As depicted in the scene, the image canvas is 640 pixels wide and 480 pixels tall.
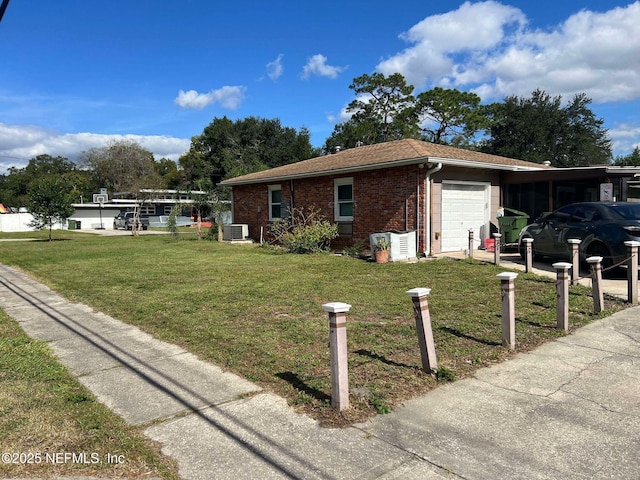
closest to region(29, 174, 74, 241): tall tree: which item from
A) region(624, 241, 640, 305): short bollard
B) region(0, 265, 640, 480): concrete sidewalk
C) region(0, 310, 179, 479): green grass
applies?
region(0, 265, 640, 480): concrete sidewalk

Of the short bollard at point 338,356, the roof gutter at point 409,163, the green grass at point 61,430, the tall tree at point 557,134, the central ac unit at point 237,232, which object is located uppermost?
the tall tree at point 557,134

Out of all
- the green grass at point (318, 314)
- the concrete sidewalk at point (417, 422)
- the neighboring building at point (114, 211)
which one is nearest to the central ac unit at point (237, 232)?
the green grass at point (318, 314)

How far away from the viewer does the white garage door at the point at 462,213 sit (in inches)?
544

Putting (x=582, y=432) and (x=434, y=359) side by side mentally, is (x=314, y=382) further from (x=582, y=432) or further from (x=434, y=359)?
(x=582, y=432)

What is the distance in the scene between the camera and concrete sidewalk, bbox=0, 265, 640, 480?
2.97 m

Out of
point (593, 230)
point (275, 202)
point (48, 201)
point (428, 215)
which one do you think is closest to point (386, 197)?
point (428, 215)

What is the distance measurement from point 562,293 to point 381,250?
23.4 ft

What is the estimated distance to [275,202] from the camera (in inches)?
771

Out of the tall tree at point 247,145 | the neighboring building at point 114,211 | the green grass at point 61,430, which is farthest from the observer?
the tall tree at point 247,145

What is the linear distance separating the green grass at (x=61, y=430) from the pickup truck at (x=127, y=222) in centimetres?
3793

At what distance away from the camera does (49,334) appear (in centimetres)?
629

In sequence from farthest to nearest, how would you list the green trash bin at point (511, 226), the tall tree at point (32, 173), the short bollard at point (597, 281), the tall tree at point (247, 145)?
the tall tree at point (32, 173) → the tall tree at point (247, 145) → the green trash bin at point (511, 226) → the short bollard at point (597, 281)

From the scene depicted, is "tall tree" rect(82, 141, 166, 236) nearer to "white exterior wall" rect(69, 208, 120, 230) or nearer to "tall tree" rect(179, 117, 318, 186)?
"tall tree" rect(179, 117, 318, 186)

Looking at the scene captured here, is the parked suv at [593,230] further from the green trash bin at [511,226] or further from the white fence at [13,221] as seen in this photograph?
the white fence at [13,221]
